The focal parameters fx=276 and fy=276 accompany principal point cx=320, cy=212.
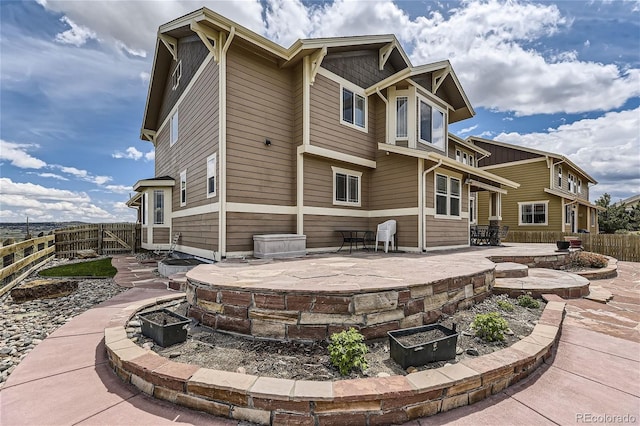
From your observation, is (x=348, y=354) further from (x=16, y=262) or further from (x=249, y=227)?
(x=16, y=262)

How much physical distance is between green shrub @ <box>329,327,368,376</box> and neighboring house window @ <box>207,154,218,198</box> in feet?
18.8

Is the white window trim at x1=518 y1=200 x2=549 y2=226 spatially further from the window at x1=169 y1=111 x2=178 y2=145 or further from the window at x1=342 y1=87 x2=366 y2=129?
the window at x1=169 y1=111 x2=178 y2=145

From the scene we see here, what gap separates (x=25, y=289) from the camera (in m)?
4.97

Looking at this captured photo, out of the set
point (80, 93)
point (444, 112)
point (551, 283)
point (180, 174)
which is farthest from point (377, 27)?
point (80, 93)

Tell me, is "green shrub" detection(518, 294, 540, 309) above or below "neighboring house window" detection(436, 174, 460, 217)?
below

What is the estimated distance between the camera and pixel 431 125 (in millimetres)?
10125

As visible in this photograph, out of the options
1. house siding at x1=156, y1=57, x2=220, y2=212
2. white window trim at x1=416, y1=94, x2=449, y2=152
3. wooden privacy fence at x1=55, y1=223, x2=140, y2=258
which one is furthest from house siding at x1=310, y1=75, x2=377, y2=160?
wooden privacy fence at x1=55, y1=223, x2=140, y2=258

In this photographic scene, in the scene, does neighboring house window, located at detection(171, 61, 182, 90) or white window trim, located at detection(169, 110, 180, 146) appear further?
white window trim, located at detection(169, 110, 180, 146)

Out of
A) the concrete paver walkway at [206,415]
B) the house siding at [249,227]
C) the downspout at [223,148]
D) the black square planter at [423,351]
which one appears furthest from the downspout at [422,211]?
the black square planter at [423,351]

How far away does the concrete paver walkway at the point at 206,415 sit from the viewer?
73.9 inches

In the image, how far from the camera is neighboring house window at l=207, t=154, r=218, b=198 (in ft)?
23.0

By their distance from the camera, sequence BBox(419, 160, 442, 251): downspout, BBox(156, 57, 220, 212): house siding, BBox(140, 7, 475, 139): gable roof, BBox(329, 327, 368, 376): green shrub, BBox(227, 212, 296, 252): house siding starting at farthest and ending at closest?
1. BBox(419, 160, 442, 251): downspout
2. BBox(156, 57, 220, 212): house siding
3. BBox(227, 212, 296, 252): house siding
4. BBox(140, 7, 475, 139): gable roof
5. BBox(329, 327, 368, 376): green shrub

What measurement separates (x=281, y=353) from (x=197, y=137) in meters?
7.53

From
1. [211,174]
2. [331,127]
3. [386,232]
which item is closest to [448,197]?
[386,232]
